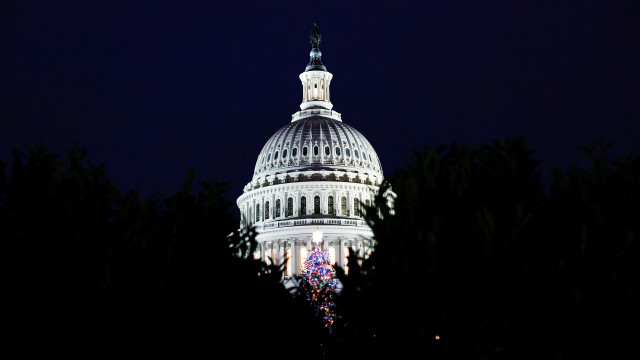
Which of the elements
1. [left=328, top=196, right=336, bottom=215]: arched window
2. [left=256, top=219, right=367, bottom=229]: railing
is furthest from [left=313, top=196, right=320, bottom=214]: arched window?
[left=256, top=219, right=367, bottom=229]: railing

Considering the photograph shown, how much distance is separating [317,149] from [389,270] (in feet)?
329

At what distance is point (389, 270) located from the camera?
20.8 metres

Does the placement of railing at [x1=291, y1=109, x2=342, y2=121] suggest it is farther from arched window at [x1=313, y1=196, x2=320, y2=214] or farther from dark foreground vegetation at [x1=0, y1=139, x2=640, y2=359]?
dark foreground vegetation at [x1=0, y1=139, x2=640, y2=359]

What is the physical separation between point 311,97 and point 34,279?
113212mm

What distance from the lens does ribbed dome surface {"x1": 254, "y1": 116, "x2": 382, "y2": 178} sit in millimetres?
119500

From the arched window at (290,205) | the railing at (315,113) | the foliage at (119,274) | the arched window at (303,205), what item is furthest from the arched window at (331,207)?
the foliage at (119,274)

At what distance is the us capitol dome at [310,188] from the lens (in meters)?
112

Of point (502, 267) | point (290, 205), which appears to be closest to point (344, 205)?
point (290, 205)

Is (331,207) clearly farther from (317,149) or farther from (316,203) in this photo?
(317,149)

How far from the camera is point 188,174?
73.0 ft

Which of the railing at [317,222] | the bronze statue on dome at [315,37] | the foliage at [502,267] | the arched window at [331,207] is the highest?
the bronze statue on dome at [315,37]

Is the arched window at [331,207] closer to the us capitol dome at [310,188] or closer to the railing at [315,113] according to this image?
the us capitol dome at [310,188]

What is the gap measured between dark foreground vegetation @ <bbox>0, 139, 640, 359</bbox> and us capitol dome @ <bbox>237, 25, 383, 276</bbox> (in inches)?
3481

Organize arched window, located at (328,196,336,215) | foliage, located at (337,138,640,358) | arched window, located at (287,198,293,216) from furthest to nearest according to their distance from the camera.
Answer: arched window, located at (287,198,293,216)
arched window, located at (328,196,336,215)
foliage, located at (337,138,640,358)
